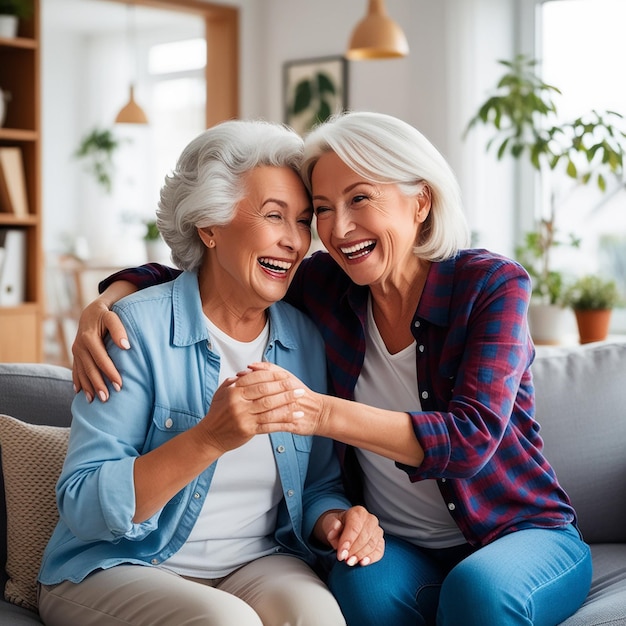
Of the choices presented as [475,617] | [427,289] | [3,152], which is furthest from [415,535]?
[3,152]

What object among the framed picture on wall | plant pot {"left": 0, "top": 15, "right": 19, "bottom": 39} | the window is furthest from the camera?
the framed picture on wall

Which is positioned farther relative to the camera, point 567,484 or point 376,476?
point 567,484

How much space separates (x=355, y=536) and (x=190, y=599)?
0.34 metres

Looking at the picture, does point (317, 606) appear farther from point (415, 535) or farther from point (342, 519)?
point (415, 535)

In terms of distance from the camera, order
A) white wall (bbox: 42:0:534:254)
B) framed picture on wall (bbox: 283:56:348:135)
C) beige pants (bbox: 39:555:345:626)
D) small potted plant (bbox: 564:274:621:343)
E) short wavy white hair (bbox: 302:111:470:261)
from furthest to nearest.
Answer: framed picture on wall (bbox: 283:56:348:135) < white wall (bbox: 42:0:534:254) < small potted plant (bbox: 564:274:621:343) < short wavy white hair (bbox: 302:111:470:261) < beige pants (bbox: 39:555:345:626)

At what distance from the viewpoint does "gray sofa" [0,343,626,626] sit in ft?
6.62

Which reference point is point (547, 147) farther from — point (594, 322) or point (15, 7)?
point (15, 7)

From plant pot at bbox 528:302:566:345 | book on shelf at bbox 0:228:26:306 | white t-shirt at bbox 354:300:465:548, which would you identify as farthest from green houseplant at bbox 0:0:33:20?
white t-shirt at bbox 354:300:465:548

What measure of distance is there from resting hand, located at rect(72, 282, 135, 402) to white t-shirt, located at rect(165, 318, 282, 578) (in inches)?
7.7

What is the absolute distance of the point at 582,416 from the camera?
219 centimetres

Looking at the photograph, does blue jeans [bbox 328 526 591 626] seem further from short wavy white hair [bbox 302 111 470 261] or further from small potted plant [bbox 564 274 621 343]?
small potted plant [bbox 564 274 621 343]

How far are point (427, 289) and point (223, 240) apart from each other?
1.30ft

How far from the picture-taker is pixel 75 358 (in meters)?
1.72

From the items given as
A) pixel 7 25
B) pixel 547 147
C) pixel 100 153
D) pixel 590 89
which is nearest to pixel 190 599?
pixel 547 147
